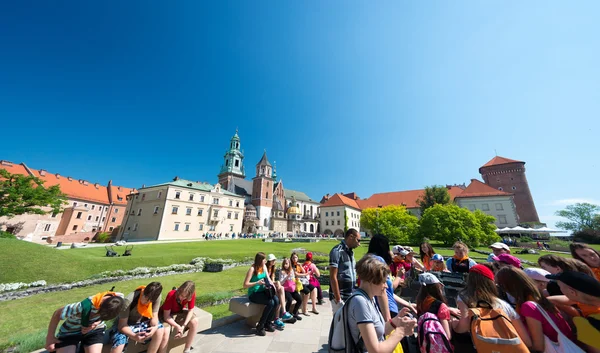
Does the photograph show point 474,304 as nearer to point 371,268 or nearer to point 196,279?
point 371,268

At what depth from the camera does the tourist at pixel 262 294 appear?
4.56 metres

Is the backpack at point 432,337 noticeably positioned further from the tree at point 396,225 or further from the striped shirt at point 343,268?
the tree at point 396,225

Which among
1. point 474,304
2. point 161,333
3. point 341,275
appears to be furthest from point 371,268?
point 161,333

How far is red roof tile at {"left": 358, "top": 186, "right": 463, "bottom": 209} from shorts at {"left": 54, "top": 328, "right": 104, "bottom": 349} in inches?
2313

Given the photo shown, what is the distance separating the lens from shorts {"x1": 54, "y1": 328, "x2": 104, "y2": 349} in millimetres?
2801

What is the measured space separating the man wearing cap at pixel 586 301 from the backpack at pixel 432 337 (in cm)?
126

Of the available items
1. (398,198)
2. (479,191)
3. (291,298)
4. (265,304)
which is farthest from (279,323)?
(398,198)

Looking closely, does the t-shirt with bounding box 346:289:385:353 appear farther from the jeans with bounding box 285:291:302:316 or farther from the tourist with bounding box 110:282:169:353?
the jeans with bounding box 285:291:302:316

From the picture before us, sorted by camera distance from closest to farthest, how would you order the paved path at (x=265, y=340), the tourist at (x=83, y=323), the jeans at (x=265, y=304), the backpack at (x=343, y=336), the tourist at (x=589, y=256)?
the backpack at (x=343, y=336) < the tourist at (x=83, y=323) < the paved path at (x=265, y=340) < the tourist at (x=589, y=256) < the jeans at (x=265, y=304)

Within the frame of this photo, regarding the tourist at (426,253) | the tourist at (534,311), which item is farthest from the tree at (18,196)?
the tourist at (534,311)

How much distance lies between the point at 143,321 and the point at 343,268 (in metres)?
3.36

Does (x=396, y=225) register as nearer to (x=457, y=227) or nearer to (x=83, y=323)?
(x=457, y=227)

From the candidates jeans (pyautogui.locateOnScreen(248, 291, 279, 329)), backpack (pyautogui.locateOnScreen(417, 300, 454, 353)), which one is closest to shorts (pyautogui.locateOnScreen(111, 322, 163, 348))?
jeans (pyautogui.locateOnScreen(248, 291, 279, 329))

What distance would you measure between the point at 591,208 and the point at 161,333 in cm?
7627
